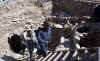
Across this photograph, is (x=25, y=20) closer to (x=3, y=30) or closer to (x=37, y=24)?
(x=37, y=24)

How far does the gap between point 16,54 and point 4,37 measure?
0.64 meters

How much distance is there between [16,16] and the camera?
4543mm

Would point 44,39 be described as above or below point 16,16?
below

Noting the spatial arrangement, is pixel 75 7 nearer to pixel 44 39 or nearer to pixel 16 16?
pixel 16 16

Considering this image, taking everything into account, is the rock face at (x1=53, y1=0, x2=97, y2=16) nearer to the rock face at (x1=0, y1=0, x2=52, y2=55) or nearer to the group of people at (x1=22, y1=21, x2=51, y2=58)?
the rock face at (x1=0, y1=0, x2=52, y2=55)

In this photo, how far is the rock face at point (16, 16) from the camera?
4.21 metres

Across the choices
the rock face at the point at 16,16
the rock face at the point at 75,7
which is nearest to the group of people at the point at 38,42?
the rock face at the point at 16,16

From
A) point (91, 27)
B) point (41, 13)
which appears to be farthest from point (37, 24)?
point (91, 27)

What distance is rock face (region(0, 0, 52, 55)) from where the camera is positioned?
4.21 m

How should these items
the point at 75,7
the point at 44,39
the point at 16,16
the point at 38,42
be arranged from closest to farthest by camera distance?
the point at 38,42
the point at 44,39
the point at 16,16
the point at 75,7

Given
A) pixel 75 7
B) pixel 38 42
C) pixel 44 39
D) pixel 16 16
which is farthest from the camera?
pixel 75 7

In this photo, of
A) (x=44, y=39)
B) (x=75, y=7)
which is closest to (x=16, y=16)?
(x=44, y=39)

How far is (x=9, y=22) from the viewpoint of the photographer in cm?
437

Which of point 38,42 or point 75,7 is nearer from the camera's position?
point 38,42
